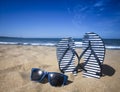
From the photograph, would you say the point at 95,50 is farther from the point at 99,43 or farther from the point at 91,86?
the point at 91,86

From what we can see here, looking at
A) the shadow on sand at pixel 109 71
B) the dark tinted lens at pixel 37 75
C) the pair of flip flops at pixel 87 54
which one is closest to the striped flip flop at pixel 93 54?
the pair of flip flops at pixel 87 54

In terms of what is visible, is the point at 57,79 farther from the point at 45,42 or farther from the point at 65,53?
the point at 45,42

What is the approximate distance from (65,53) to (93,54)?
33.8 inches

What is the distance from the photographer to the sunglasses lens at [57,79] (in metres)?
3.29

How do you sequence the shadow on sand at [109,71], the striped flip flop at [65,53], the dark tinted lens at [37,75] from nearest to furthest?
the dark tinted lens at [37,75], the striped flip flop at [65,53], the shadow on sand at [109,71]

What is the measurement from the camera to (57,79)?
10.8 ft

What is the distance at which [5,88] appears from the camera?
3.23 metres

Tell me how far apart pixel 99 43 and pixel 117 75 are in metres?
1.39

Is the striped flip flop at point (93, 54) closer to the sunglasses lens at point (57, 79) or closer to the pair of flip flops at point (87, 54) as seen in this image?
the pair of flip flops at point (87, 54)

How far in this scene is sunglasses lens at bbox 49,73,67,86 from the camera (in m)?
3.29

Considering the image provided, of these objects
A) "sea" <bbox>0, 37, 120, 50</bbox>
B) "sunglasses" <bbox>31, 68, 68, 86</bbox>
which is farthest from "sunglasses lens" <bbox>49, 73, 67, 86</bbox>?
"sea" <bbox>0, 37, 120, 50</bbox>

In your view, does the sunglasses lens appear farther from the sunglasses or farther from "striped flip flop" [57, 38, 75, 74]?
"striped flip flop" [57, 38, 75, 74]

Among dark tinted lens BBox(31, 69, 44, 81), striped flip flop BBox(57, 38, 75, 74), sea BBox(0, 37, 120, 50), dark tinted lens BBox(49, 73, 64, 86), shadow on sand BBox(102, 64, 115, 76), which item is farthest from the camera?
sea BBox(0, 37, 120, 50)

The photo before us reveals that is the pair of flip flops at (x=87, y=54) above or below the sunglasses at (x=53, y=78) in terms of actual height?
above
